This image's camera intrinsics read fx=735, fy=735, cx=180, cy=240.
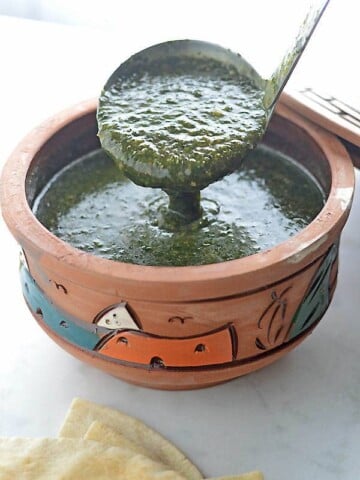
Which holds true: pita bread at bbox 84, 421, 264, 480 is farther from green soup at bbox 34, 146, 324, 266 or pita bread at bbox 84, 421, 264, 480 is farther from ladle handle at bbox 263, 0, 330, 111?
ladle handle at bbox 263, 0, 330, 111

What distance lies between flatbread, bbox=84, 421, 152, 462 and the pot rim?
0.19 meters

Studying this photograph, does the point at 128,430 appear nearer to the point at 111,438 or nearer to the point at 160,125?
the point at 111,438

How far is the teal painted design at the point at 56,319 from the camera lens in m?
0.82

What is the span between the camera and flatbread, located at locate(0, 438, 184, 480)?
2.50ft

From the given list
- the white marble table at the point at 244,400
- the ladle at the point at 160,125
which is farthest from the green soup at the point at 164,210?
the white marble table at the point at 244,400

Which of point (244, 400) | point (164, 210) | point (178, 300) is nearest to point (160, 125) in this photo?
point (164, 210)

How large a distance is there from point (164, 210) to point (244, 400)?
0.85 ft

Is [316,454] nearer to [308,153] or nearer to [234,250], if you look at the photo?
[234,250]

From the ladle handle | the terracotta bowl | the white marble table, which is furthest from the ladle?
the white marble table

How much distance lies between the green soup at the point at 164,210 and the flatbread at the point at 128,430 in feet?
A: 0.60

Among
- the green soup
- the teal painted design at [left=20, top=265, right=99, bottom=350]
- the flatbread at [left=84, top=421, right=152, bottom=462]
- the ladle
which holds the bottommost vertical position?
the flatbread at [left=84, top=421, right=152, bottom=462]

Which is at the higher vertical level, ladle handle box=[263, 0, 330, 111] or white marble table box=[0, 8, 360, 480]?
ladle handle box=[263, 0, 330, 111]

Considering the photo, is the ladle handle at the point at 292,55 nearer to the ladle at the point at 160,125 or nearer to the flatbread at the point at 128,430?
the ladle at the point at 160,125

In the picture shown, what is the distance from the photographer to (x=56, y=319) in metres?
0.84
